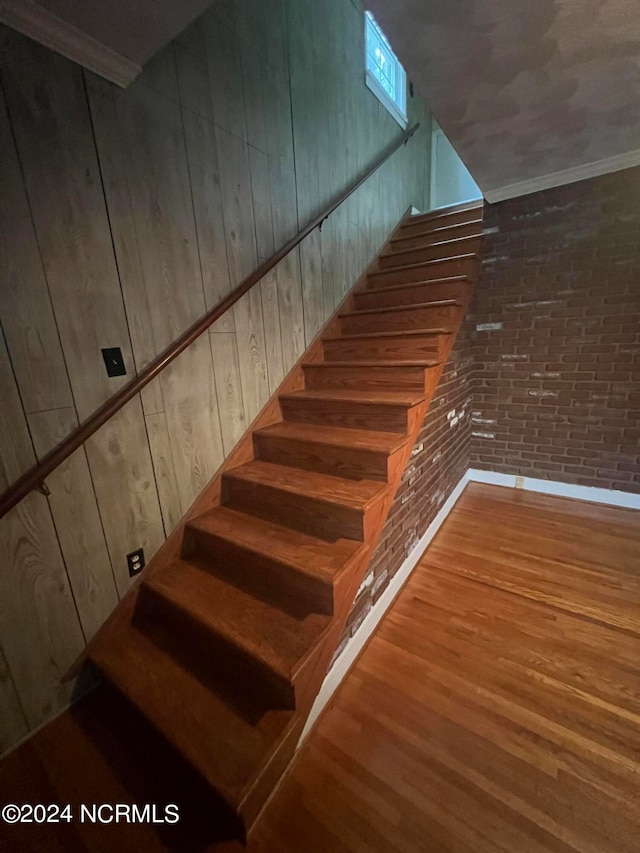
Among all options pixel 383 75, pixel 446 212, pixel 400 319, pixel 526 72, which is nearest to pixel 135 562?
pixel 400 319

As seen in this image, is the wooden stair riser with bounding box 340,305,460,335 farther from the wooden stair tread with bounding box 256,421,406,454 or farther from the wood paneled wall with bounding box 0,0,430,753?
the wooden stair tread with bounding box 256,421,406,454

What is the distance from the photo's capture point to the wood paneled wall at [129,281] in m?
1.08

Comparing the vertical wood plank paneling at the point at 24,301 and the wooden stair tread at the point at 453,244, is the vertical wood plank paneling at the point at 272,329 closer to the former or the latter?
the vertical wood plank paneling at the point at 24,301

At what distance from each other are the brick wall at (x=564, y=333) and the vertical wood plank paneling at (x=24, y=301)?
2.85 metres

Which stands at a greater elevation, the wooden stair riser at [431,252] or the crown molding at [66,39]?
the crown molding at [66,39]

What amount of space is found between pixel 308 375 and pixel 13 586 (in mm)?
1690

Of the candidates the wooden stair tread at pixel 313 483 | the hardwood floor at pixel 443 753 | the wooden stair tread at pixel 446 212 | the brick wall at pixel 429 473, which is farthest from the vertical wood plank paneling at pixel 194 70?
the hardwood floor at pixel 443 753

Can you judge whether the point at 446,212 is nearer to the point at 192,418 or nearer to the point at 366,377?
the point at 366,377

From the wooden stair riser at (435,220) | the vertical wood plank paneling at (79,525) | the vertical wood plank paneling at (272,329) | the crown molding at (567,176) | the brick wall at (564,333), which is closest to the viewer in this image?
the vertical wood plank paneling at (79,525)

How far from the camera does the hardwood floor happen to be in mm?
956

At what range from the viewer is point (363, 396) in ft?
5.98

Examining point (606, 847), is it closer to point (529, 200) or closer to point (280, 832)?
point (280, 832)

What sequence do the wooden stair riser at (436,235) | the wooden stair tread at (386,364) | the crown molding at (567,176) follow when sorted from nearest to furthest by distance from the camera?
the wooden stair tread at (386,364) → the crown molding at (567,176) → the wooden stair riser at (436,235)

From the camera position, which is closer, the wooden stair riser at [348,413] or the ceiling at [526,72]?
the ceiling at [526,72]
